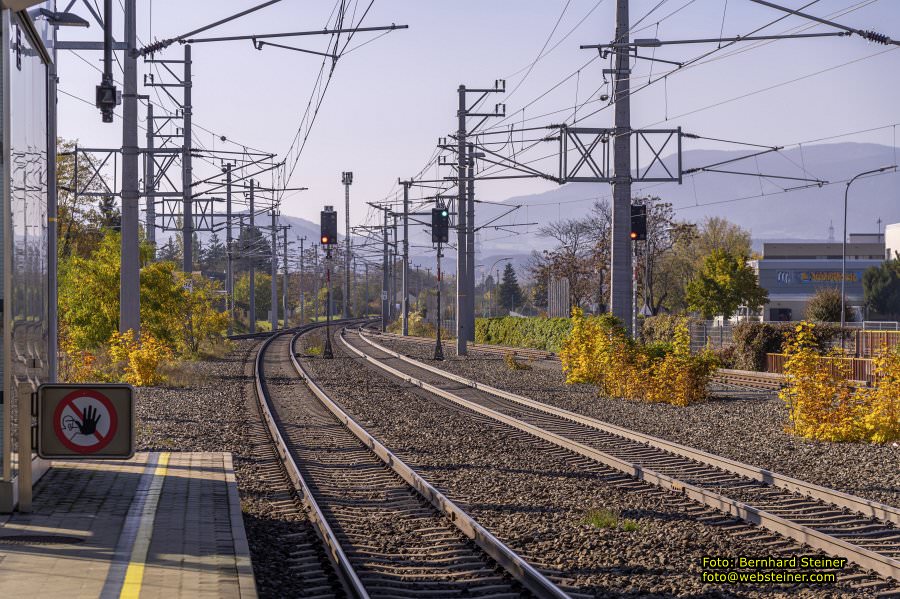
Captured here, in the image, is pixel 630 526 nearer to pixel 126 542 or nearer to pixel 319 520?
pixel 319 520

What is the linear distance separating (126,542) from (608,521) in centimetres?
474

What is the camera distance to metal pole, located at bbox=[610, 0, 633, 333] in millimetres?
28375

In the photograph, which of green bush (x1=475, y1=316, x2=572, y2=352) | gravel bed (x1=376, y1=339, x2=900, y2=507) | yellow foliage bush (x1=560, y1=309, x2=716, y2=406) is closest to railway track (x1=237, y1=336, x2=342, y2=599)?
gravel bed (x1=376, y1=339, x2=900, y2=507)

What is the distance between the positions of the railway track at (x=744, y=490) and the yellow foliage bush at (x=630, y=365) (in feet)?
11.6

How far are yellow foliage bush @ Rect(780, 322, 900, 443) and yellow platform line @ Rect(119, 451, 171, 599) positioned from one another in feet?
35.9

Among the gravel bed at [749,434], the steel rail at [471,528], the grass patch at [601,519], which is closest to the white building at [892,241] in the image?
the gravel bed at [749,434]

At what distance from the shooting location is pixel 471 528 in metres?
10.9

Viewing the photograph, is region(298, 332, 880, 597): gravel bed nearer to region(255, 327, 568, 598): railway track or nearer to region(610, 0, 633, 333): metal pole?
region(255, 327, 568, 598): railway track

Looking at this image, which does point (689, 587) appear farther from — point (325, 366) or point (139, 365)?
point (325, 366)

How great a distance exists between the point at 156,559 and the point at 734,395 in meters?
20.8

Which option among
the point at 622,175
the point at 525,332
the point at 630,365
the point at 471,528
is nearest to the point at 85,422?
the point at 471,528

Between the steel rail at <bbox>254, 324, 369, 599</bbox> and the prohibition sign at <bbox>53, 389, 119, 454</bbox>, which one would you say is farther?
the prohibition sign at <bbox>53, 389, 119, 454</bbox>

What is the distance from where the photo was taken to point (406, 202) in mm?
62094

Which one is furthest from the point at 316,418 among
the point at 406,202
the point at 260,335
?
the point at 260,335
